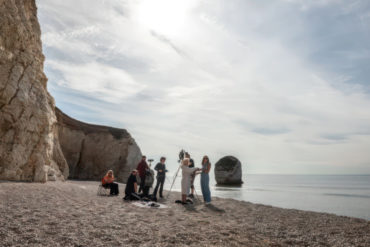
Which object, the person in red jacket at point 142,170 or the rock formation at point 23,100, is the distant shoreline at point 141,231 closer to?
the person in red jacket at point 142,170

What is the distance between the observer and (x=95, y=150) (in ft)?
112

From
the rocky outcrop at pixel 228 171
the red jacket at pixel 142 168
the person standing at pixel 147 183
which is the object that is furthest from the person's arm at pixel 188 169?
the rocky outcrop at pixel 228 171

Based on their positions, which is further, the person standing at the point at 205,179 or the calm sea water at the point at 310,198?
the calm sea water at the point at 310,198

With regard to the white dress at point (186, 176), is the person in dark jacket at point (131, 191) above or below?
below

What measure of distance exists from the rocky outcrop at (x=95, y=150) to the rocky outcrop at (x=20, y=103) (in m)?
15.1

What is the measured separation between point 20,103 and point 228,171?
178 ft

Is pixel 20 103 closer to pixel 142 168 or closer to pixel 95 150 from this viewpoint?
pixel 142 168

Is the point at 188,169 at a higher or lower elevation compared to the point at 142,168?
higher

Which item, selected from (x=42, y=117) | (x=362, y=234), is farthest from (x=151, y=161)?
(x=362, y=234)

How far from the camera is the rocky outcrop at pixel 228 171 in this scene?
62.6 meters

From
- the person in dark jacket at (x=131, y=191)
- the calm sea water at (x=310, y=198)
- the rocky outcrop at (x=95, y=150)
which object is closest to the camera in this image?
the person in dark jacket at (x=131, y=191)

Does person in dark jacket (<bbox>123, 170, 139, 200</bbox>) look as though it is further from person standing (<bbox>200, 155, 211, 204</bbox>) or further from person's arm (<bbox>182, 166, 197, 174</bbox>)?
person standing (<bbox>200, 155, 211, 204</bbox>)

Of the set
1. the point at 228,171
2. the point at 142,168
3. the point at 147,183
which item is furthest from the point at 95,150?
the point at 228,171

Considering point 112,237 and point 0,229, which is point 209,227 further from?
point 0,229
